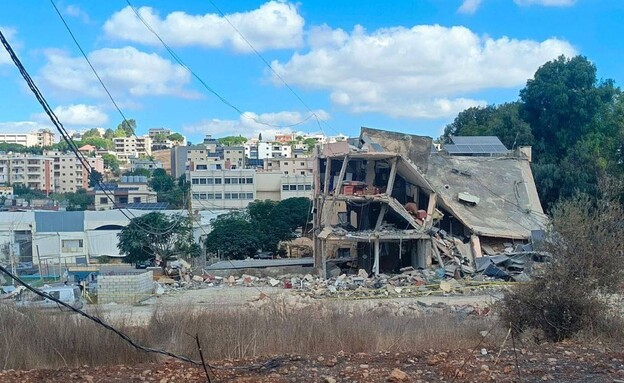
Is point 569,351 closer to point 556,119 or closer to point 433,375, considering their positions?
point 433,375

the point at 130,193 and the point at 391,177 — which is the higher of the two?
the point at 130,193

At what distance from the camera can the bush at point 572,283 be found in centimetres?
1127

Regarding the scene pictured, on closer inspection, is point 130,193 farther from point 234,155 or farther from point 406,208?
point 406,208

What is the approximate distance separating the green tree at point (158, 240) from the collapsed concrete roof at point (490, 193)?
50.5 feet

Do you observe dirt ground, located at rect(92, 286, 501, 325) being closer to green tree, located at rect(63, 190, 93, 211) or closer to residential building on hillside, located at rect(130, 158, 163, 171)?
green tree, located at rect(63, 190, 93, 211)

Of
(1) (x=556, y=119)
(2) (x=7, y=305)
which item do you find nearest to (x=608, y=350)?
(2) (x=7, y=305)

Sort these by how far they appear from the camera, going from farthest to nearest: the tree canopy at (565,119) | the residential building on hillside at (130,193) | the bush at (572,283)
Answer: the residential building on hillside at (130,193) < the tree canopy at (565,119) < the bush at (572,283)

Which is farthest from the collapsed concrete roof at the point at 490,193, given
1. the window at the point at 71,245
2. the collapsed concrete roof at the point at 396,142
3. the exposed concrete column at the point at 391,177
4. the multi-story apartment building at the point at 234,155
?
the multi-story apartment building at the point at 234,155

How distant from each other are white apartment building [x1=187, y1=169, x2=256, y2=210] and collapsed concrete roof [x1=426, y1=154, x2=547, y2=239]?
134 ft

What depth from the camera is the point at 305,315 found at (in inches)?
473

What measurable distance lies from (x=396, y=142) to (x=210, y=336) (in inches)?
1117

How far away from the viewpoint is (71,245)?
55.8 metres

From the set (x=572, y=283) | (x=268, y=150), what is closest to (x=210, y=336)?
(x=572, y=283)

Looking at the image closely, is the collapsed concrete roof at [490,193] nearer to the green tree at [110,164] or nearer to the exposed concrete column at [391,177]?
the exposed concrete column at [391,177]
